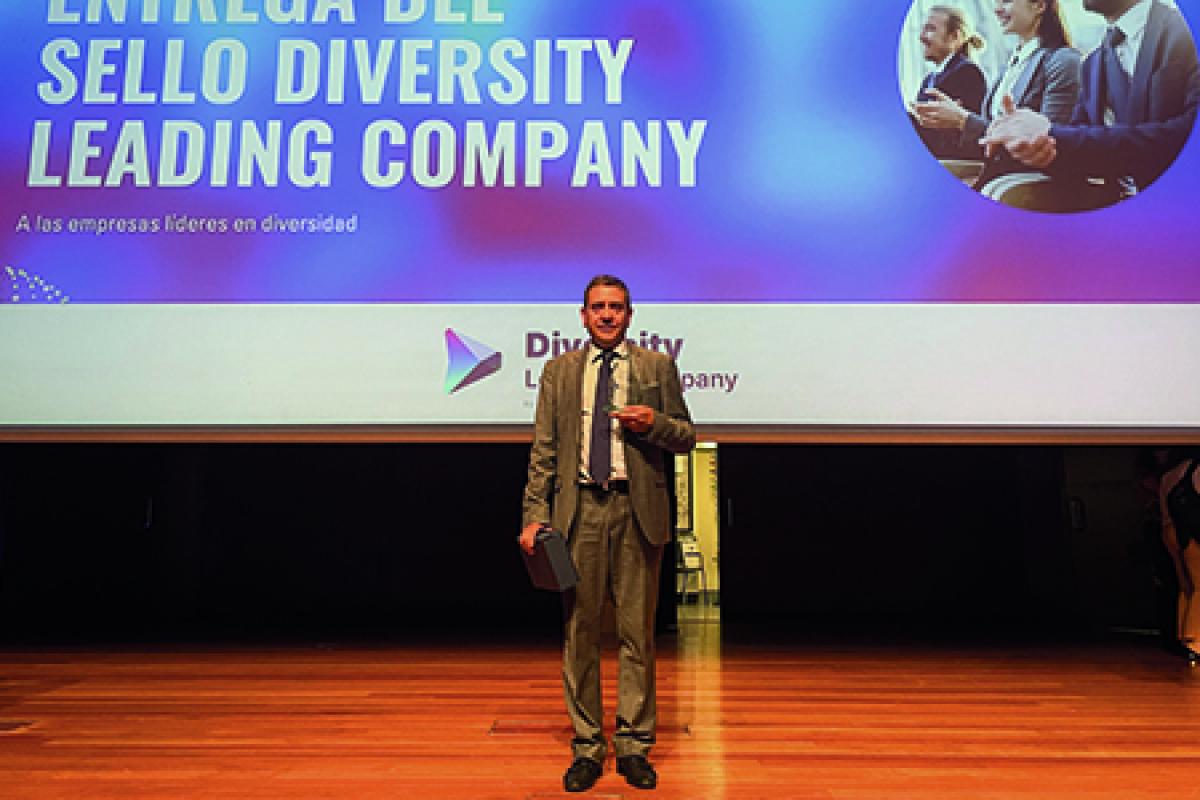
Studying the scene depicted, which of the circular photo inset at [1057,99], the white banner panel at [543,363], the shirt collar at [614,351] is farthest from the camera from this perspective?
the circular photo inset at [1057,99]

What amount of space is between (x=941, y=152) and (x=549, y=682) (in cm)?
230

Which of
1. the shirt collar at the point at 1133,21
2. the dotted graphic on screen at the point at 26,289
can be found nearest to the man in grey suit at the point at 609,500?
the dotted graphic on screen at the point at 26,289

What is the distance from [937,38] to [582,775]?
106 inches

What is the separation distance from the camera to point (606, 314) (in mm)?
1910

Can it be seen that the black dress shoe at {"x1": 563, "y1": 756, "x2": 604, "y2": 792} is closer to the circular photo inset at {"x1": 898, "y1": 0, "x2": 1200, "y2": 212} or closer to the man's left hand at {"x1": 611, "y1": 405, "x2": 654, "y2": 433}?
the man's left hand at {"x1": 611, "y1": 405, "x2": 654, "y2": 433}

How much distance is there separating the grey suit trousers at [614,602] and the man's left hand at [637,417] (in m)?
0.19

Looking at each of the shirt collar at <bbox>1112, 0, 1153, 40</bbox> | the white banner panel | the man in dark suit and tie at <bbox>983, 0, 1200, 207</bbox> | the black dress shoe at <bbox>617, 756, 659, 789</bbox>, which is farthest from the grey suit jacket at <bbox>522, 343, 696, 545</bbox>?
the shirt collar at <bbox>1112, 0, 1153, 40</bbox>

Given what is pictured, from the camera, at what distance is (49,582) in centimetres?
537

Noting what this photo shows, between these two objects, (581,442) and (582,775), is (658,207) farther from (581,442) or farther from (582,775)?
(582,775)

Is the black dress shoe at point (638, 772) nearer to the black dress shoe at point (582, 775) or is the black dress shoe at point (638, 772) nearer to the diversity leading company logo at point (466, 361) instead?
the black dress shoe at point (582, 775)

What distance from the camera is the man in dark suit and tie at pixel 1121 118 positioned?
288cm

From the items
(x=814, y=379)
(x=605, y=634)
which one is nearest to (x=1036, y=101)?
(x=814, y=379)

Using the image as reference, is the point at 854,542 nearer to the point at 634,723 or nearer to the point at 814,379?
the point at 814,379

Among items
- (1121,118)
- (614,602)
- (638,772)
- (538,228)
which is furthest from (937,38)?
(638,772)
